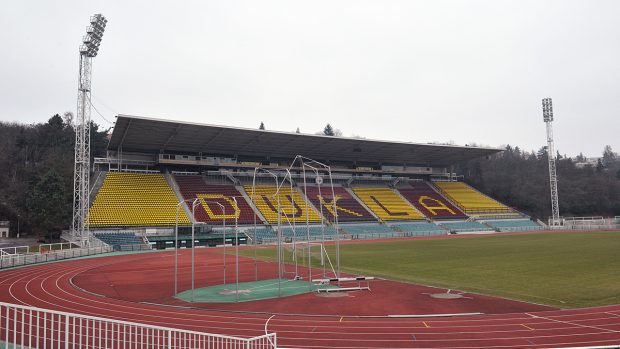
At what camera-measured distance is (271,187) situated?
72.7 metres

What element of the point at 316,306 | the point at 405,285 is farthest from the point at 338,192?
the point at 316,306

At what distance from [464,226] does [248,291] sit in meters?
58.9

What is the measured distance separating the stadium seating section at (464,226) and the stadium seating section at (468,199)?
531 cm

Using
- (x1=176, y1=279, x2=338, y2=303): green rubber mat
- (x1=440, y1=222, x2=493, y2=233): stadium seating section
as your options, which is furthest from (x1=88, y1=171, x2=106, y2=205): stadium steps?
(x1=440, y1=222, x2=493, y2=233): stadium seating section

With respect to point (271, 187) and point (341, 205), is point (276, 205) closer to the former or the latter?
point (271, 187)

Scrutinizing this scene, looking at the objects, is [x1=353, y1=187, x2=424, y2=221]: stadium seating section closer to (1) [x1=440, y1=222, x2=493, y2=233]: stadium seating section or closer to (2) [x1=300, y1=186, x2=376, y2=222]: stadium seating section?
(2) [x1=300, y1=186, x2=376, y2=222]: stadium seating section

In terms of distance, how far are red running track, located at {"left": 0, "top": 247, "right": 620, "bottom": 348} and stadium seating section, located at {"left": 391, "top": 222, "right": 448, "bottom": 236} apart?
165 ft

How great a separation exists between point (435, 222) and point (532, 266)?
149 feet

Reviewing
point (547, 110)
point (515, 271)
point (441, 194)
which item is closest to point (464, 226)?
point (441, 194)

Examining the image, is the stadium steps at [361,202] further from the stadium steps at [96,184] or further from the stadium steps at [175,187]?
the stadium steps at [96,184]

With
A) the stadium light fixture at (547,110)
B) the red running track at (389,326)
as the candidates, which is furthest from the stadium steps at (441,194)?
the red running track at (389,326)

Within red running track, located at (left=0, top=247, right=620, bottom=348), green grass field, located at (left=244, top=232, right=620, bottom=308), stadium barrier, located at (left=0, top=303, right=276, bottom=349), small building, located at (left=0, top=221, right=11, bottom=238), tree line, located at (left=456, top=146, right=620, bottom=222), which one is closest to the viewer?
stadium barrier, located at (left=0, top=303, right=276, bottom=349)

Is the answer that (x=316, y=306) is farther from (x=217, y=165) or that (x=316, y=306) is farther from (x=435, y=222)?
(x=435, y=222)

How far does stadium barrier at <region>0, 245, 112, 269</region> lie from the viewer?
3120 centimetres
